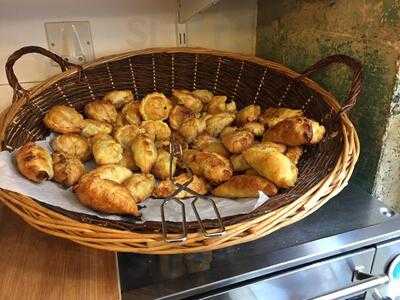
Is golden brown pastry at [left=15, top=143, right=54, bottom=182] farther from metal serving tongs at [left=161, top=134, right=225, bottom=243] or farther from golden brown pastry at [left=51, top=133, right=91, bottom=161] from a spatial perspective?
metal serving tongs at [left=161, top=134, right=225, bottom=243]

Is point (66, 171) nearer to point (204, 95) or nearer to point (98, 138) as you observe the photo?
point (98, 138)

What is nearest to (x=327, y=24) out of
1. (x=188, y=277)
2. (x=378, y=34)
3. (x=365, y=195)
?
(x=378, y=34)

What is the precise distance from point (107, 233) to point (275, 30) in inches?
30.9

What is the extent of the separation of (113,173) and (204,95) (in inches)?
14.9

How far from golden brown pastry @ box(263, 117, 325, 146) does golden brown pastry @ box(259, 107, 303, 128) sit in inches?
2.0

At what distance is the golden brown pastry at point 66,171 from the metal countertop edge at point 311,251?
0.23 meters

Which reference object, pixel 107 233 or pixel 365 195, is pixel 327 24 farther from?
pixel 107 233

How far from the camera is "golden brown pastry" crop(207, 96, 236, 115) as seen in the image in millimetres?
859

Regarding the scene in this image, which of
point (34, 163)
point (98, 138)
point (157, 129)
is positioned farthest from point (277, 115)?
point (34, 163)

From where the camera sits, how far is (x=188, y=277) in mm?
517

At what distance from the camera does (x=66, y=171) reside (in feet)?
2.04

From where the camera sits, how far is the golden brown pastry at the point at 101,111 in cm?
82

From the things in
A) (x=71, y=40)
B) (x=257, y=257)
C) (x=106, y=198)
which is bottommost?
(x=257, y=257)

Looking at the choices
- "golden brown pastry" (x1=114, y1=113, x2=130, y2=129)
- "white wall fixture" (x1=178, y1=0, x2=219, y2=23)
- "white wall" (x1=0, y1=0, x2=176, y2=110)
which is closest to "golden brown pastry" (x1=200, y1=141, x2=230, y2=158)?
"golden brown pastry" (x1=114, y1=113, x2=130, y2=129)
